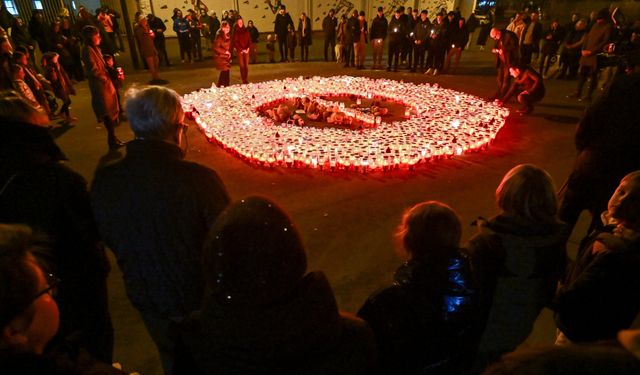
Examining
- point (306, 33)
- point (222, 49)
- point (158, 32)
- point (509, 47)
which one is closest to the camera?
point (509, 47)

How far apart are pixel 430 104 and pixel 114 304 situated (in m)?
6.96

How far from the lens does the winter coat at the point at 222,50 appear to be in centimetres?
945

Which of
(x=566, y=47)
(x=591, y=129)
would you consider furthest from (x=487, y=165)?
(x=566, y=47)

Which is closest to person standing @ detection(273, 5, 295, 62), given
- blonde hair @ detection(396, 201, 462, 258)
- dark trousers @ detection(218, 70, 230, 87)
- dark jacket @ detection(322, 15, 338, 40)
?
dark jacket @ detection(322, 15, 338, 40)

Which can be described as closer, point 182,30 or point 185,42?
point 182,30

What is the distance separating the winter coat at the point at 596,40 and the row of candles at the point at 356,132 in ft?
9.24

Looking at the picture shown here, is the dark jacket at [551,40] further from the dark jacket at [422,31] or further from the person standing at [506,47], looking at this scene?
the person standing at [506,47]

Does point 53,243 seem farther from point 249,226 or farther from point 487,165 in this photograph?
point 487,165

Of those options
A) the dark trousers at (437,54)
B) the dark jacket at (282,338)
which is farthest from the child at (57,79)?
the dark trousers at (437,54)

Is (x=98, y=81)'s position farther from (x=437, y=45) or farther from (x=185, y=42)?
(x=437, y=45)

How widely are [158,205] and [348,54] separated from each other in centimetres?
1229

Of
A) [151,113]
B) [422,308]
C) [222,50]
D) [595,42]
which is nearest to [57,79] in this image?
[222,50]

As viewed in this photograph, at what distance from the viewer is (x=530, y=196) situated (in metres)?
1.92

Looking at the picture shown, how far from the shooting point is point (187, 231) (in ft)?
5.72
